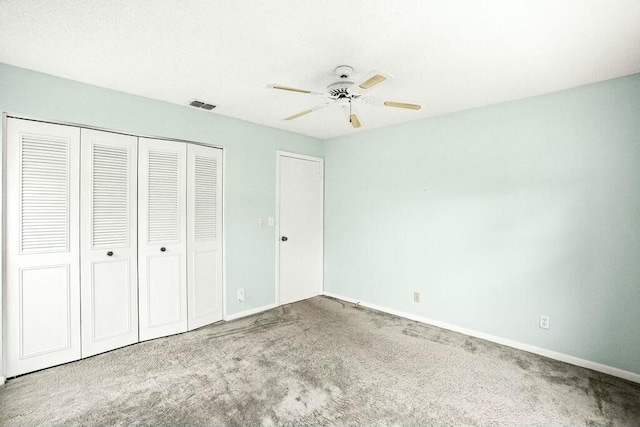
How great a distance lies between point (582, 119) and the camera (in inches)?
103

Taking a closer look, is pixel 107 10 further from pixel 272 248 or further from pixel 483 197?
pixel 483 197

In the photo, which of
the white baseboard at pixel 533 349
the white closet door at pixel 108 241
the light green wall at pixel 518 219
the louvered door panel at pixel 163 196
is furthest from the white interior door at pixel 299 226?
the white closet door at pixel 108 241

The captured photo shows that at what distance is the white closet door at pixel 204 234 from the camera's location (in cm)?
332

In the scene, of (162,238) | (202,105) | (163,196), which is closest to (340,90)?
(202,105)

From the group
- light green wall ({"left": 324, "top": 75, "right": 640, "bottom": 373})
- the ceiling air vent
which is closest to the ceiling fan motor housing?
the ceiling air vent

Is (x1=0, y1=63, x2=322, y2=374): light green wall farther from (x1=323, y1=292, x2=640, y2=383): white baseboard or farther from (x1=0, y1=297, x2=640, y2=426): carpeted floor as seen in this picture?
(x1=323, y1=292, x2=640, y2=383): white baseboard

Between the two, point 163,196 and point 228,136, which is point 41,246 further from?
point 228,136

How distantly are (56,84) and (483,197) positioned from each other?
4.03 meters

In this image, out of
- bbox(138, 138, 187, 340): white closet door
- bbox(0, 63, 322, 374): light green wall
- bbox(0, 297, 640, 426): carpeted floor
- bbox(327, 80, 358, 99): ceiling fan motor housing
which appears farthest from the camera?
bbox(138, 138, 187, 340): white closet door

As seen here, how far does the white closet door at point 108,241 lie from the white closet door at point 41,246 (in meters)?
0.07

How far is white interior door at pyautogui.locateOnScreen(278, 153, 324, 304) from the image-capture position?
167 inches

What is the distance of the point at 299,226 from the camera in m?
4.45

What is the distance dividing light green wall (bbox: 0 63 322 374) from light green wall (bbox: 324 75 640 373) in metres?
1.29

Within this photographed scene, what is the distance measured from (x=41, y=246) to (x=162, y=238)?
0.92m
